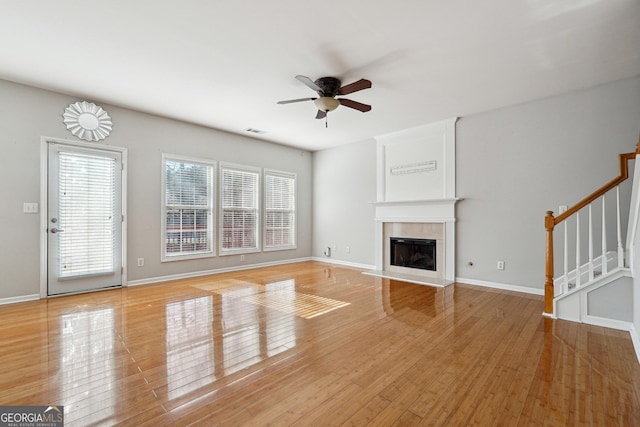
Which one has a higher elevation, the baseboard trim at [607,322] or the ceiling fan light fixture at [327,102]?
the ceiling fan light fixture at [327,102]

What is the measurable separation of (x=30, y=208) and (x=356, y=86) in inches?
179

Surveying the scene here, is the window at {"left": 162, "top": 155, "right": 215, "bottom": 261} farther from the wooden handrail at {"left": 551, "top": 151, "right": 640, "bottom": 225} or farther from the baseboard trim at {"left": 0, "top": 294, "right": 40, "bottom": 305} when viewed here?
the wooden handrail at {"left": 551, "top": 151, "right": 640, "bottom": 225}

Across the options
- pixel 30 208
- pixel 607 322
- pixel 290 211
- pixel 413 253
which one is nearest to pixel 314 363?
pixel 607 322

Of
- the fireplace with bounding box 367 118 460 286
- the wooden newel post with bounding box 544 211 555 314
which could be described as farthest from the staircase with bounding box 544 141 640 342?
the fireplace with bounding box 367 118 460 286

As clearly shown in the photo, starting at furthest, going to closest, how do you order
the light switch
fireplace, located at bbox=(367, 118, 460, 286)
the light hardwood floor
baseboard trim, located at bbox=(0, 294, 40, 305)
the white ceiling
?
fireplace, located at bbox=(367, 118, 460, 286), the light switch, baseboard trim, located at bbox=(0, 294, 40, 305), the white ceiling, the light hardwood floor

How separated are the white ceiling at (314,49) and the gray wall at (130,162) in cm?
37

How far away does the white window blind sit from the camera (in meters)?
4.22

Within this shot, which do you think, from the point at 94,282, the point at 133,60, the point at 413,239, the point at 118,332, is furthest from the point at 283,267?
the point at 133,60

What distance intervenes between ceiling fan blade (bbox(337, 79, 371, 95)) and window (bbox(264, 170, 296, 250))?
3.49 m

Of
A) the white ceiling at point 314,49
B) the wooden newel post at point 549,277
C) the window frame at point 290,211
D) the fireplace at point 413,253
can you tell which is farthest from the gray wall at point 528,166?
the window frame at point 290,211

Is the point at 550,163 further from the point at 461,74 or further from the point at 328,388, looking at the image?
the point at 328,388

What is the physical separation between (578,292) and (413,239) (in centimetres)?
272

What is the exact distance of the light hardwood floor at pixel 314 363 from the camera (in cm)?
169

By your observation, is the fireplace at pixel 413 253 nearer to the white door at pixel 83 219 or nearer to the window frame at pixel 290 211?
the window frame at pixel 290 211
